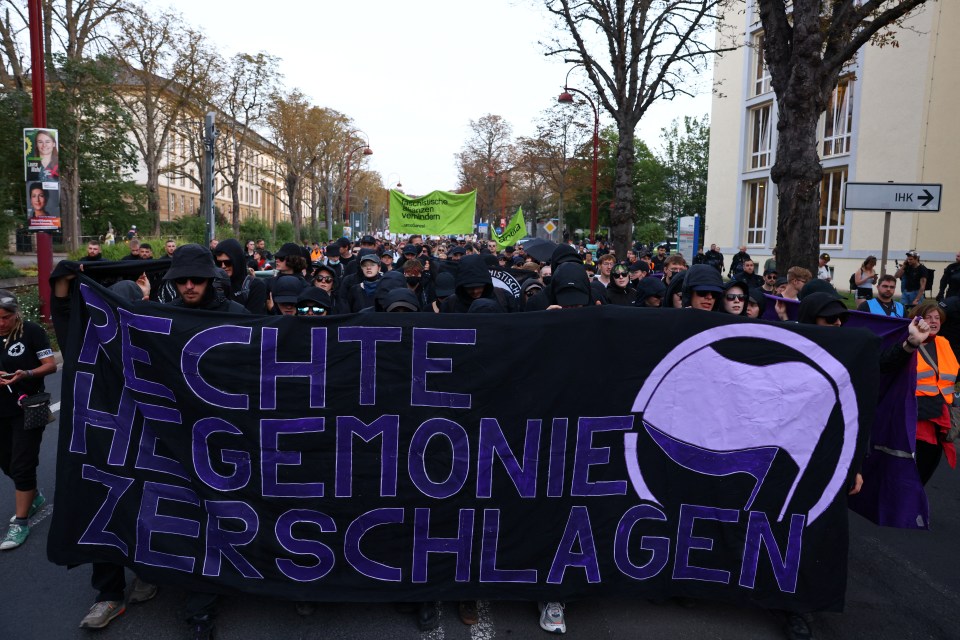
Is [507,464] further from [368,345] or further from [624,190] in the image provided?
[624,190]

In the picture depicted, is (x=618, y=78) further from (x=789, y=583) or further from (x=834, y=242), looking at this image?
(x=789, y=583)

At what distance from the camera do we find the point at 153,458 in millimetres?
3832

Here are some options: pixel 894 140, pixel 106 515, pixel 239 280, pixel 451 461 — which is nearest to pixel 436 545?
pixel 451 461

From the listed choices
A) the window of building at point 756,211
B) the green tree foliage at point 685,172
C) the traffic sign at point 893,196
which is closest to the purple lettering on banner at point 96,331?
the traffic sign at point 893,196

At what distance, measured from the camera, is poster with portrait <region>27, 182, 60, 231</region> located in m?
13.0

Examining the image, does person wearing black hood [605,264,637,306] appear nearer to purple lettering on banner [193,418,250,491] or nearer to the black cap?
the black cap

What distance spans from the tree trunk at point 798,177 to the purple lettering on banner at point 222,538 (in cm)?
973

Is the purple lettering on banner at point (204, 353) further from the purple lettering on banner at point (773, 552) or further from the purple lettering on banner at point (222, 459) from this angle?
the purple lettering on banner at point (773, 552)

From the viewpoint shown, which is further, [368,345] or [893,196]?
[893,196]

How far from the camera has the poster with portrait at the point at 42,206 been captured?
13023 millimetres

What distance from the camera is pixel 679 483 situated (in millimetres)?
3854

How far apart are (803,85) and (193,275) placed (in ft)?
32.0

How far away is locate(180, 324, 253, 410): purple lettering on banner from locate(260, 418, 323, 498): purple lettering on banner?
195 millimetres

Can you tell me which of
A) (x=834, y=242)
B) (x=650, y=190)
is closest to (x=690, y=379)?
(x=834, y=242)
